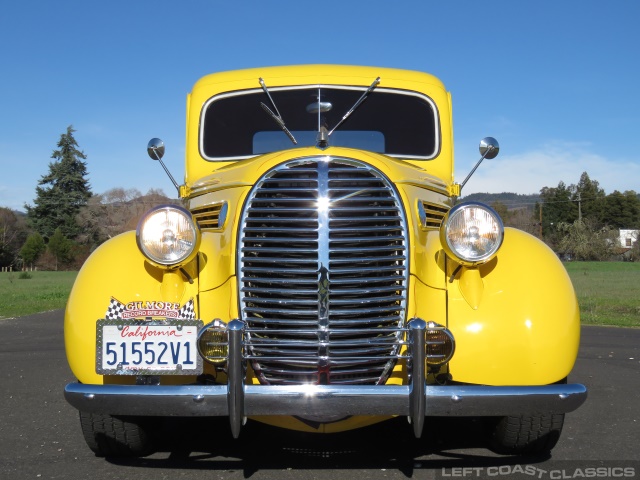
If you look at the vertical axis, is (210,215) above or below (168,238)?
above

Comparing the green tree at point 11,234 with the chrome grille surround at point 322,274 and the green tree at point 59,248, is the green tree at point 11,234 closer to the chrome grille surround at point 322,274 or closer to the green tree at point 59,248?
the green tree at point 59,248

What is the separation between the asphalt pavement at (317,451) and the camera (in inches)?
130

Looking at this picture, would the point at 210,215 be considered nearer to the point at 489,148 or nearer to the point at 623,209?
the point at 489,148

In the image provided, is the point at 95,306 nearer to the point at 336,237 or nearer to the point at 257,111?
the point at 336,237

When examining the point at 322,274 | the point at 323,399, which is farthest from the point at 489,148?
the point at 323,399

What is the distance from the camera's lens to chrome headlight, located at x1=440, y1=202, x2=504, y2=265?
10.1 feet

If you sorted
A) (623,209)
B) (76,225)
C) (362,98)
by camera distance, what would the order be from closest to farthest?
(362,98), (76,225), (623,209)

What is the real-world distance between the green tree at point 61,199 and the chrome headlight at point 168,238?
67128 millimetres

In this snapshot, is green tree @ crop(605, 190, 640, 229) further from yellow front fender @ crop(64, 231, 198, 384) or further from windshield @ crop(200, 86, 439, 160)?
yellow front fender @ crop(64, 231, 198, 384)

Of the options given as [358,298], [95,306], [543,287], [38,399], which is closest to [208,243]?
[95,306]

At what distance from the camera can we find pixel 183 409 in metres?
2.74

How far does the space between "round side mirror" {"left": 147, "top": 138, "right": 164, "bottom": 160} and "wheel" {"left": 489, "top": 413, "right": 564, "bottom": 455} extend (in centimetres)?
287

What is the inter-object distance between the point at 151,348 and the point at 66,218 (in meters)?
67.8

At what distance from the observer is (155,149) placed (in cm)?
469
